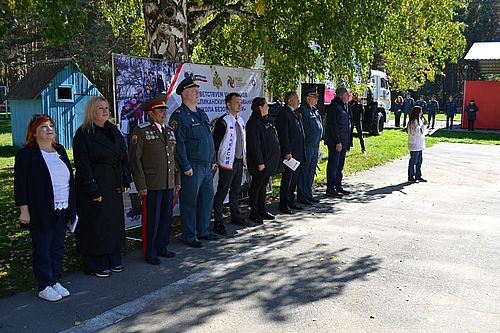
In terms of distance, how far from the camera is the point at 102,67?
2705 centimetres

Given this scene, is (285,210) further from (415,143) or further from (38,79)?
(38,79)

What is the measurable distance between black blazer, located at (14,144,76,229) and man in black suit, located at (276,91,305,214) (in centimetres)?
419

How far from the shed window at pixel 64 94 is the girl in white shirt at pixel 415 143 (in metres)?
12.0

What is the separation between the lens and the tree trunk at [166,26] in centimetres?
815

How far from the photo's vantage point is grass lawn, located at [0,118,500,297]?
5.39 m

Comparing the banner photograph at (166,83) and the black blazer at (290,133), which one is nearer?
the banner photograph at (166,83)

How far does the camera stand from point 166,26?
26.8 ft

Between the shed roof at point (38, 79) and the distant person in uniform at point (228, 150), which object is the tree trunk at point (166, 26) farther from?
the shed roof at point (38, 79)

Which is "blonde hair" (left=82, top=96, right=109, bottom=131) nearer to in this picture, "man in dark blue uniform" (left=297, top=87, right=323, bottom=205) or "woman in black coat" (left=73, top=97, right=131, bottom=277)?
"woman in black coat" (left=73, top=97, right=131, bottom=277)

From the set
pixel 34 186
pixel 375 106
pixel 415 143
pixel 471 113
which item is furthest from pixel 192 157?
pixel 471 113

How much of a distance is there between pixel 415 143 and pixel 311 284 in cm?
715

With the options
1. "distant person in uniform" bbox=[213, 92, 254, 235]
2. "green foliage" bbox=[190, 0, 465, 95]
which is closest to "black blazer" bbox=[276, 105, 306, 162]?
"distant person in uniform" bbox=[213, 92, 254, 235]

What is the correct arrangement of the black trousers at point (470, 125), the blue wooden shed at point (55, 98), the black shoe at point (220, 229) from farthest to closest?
the black trousers at point (470, 125) < the blue wooden shed at point (55, 98) < the black shoe at point (220, 229)

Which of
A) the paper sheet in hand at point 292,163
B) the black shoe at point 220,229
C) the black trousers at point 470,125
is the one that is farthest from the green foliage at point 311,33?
the black trousers at point 470,125
